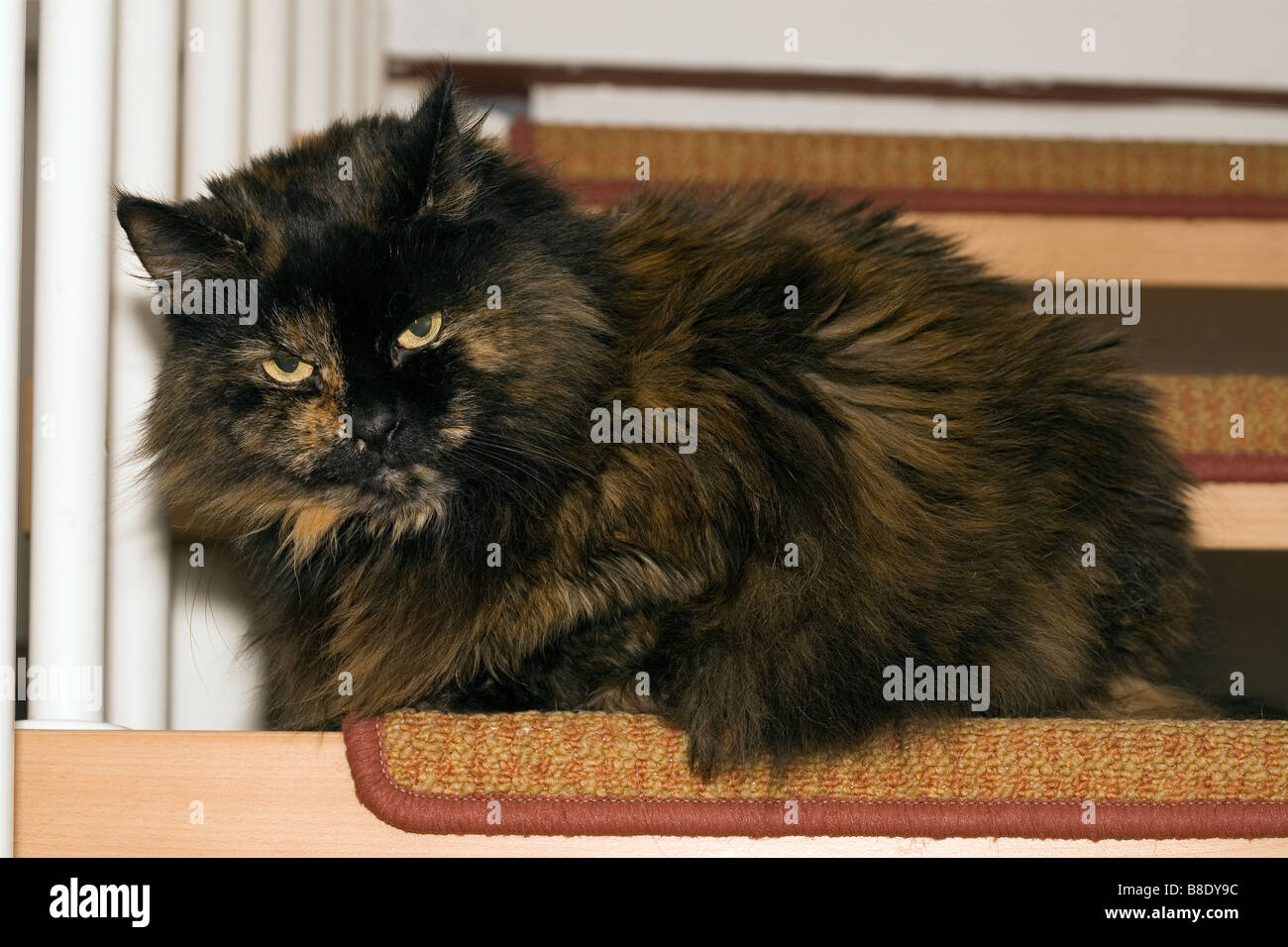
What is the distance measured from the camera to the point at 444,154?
1194mm

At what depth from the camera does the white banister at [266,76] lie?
195cm

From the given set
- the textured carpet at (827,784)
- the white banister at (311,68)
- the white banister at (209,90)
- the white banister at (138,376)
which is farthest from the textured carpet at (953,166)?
the textured carpet at (827,784)

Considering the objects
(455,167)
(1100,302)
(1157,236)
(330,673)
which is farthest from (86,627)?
(1157,236)

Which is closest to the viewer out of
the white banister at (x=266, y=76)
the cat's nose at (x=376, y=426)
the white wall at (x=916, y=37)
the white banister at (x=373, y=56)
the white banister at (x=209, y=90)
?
the cat's nose at (x=376, y=426)

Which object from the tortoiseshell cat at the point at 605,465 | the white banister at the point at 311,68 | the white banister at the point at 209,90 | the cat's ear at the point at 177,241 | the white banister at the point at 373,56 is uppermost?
the white banister at the point at 373,56

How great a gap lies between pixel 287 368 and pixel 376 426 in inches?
5.0

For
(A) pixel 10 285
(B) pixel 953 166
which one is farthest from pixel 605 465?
(B) pixel 953 166

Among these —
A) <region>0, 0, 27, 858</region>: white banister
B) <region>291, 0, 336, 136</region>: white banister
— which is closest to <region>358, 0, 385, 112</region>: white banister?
<region>291, 0, 336, 136</region>: white banister

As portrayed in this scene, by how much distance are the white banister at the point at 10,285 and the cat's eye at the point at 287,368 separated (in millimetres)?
276

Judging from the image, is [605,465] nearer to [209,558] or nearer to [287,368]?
[287,368]

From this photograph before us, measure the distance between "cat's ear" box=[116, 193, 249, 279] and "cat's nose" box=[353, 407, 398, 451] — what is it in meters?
0.22

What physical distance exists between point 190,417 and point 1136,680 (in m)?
1.11

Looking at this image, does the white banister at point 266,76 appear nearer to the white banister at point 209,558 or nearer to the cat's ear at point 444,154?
the white banister at point 209,558

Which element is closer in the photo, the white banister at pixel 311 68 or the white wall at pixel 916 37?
the white banister at pixel 311 68
